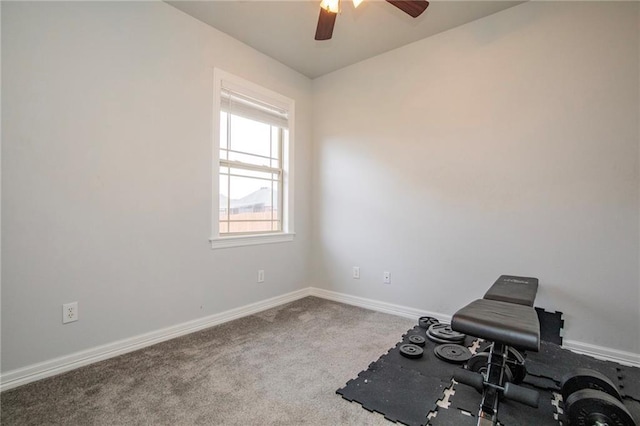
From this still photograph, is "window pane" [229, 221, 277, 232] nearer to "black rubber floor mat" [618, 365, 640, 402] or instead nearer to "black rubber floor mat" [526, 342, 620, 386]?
"black rubber floor mat" [526, 342, 620, 386]

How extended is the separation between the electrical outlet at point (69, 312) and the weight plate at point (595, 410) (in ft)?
9.21

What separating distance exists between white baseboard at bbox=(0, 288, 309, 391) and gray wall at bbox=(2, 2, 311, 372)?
0.04 meters

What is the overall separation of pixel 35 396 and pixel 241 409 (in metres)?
1.15

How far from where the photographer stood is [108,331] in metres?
2.11

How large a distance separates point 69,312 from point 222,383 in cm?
111

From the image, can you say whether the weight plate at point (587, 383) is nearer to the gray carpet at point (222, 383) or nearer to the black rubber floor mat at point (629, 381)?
the black rubber floor mat at point (629, 381)

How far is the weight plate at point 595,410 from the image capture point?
4.10ft

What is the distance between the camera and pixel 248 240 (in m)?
3.03

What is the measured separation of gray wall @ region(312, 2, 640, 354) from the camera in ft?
6.86

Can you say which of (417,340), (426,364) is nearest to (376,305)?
(417,340)

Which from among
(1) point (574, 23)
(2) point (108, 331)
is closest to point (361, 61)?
(1) point (574, 23)

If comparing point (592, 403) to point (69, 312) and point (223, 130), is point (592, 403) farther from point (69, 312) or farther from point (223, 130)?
point (223, 130)

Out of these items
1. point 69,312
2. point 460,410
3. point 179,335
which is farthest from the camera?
point 179,335

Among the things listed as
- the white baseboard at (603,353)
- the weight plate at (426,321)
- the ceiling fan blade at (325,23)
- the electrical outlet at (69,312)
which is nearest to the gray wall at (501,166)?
the white baseboard at (603,353)
